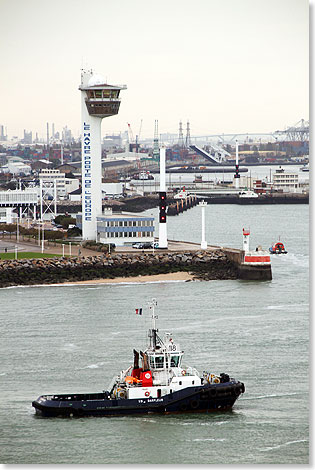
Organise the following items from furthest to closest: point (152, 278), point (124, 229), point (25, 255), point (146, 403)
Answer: point (124, 229) → point (25, 255) → point (152, 278) → point (146, 403)

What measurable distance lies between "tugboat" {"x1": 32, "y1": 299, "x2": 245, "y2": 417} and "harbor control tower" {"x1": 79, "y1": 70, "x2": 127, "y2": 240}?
15.7m

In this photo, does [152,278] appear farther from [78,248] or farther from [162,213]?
[78,248]

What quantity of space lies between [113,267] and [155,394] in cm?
1219

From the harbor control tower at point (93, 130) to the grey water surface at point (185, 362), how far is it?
18.0 feet

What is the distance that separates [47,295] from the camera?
829 inches

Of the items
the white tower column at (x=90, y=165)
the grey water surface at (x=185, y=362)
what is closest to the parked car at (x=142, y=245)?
the white tower column at (x=90, y=165)

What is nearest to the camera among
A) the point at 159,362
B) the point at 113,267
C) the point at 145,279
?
the point at 159,362

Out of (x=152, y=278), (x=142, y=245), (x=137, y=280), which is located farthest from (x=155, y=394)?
(x=142, y=245)

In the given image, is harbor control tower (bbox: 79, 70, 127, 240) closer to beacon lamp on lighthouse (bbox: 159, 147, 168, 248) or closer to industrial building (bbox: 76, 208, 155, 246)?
industrial building (bbox: 76, 208, 155, 246)

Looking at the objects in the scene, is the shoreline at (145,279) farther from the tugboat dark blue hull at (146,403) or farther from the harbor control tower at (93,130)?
the tugboat dark blue hull at (146,403)

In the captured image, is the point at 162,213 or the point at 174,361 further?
the point at 162,213

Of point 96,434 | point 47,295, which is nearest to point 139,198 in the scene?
point 47,295

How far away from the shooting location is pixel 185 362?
13844 millimetres

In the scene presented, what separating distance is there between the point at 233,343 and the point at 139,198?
44.2 m
